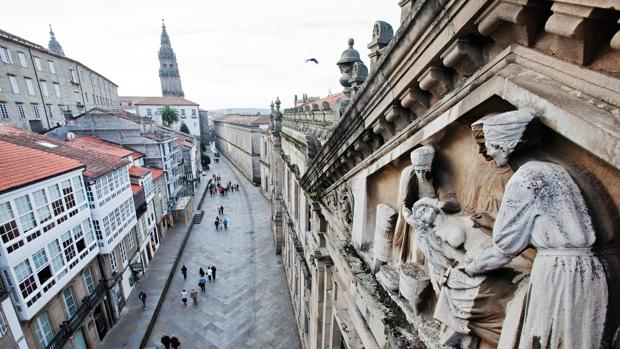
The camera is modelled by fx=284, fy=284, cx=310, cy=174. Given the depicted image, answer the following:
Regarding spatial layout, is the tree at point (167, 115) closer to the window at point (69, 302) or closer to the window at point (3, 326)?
the window at point (69, 302)

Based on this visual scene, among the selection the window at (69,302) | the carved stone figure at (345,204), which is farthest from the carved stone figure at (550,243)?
the window at (69,302)

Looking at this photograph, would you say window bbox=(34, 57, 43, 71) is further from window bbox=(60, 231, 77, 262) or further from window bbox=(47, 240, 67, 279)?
window bbox=(47, 240, 67, 279)

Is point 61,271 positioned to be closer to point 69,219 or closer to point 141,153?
point 69,219

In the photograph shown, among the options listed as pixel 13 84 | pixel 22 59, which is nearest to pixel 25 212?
pixel 13 84

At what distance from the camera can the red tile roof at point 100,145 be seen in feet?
74.2

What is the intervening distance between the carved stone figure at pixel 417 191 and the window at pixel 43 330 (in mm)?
14926

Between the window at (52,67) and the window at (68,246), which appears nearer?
the window at (68,246)

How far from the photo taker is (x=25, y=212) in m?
11.0

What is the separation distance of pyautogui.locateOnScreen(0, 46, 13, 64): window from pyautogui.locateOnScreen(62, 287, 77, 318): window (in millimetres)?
30380

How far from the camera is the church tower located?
93.3 meters

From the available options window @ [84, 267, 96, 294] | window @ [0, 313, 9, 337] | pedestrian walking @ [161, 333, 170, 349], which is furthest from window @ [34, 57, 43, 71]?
pedestrian walking @ [161, 333, 170, 349]

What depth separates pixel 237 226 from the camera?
31.1 m

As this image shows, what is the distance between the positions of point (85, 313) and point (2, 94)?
2877 cm

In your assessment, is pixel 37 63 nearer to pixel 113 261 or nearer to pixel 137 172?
pixel 137 172
